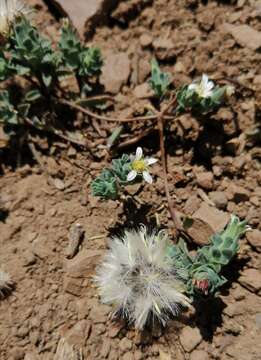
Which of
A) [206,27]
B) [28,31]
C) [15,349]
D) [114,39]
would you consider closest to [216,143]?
[206,27]

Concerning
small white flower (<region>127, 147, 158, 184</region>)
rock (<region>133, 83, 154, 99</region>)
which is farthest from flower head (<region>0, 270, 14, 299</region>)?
rock (<region>133, 83, 154, 99</region>)

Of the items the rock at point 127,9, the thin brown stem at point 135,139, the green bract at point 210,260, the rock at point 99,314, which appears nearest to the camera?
the green bract at point 210,260

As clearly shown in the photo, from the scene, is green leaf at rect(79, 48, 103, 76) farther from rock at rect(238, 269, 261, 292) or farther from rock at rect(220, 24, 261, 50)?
rock at rect(238, 269, 261, 292)

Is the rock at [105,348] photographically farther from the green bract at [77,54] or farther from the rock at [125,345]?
the green bract at [77,54]

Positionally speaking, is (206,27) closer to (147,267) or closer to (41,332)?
(147,267)

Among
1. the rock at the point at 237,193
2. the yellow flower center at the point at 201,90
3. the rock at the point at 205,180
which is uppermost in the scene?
the yellow flower center at the point at 201,90

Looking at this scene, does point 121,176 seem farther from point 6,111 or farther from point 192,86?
Result: point 6,111

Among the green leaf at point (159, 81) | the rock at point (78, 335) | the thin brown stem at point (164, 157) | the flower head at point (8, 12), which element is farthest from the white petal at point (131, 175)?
the flower head at point (8, 12)
